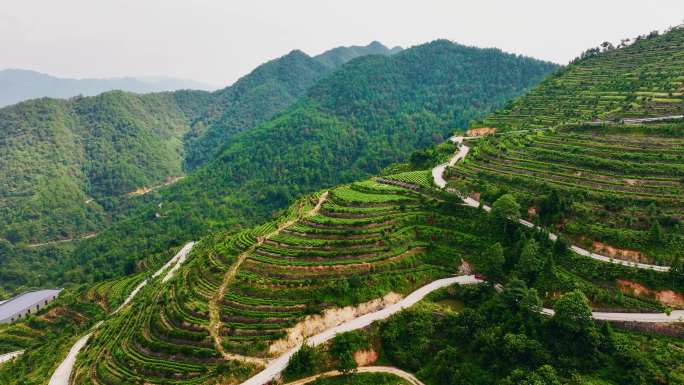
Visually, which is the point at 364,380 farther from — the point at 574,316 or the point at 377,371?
the point at 574,316

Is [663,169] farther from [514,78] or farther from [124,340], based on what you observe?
[514,78]

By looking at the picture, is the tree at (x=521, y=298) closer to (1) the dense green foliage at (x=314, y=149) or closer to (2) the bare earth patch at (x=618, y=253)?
(2) the bare earth patch at (x=618, y=253)

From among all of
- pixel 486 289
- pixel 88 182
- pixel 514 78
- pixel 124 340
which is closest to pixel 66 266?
pixel 88 182

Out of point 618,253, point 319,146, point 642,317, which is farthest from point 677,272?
point 319,146

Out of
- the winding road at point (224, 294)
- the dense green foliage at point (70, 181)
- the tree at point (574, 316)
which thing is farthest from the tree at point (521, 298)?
the dense green foliage at point (70, 181)

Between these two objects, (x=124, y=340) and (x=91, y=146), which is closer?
(x=124, y=340)

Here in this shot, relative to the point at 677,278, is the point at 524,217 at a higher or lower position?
higher

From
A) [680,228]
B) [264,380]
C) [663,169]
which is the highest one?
[663,169]
